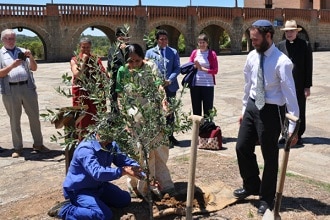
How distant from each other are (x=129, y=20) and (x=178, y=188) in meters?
30.9

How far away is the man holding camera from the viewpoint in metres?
6.39

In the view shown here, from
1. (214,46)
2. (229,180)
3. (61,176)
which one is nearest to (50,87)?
(61,176)

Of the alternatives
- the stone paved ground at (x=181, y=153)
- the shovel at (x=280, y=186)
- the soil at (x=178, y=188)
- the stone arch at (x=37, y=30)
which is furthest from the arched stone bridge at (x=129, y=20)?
the shovel at (x=280, y=186)

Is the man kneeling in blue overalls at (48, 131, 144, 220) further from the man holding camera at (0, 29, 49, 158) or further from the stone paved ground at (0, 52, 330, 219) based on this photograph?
the man holding camera at (0, 29, 49, 158)

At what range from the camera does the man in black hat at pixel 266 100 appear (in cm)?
396

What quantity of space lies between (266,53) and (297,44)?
2812 millimetres

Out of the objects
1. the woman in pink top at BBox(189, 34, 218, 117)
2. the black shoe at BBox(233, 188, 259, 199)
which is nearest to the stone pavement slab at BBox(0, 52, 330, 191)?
the woman in pink top at BBox(189, 34, 218, 117)

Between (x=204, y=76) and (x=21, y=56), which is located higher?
(x=21, y=56)

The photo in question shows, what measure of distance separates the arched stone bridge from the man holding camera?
19.8 meters

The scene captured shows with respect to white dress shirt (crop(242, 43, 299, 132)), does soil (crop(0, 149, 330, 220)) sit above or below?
below

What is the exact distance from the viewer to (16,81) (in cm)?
648

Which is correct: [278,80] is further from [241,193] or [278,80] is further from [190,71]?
[190,71]

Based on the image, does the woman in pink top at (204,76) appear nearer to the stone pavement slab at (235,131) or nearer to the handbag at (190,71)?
the handbag at (190,71)

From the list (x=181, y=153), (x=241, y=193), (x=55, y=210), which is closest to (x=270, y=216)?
(x=241, y=193)
